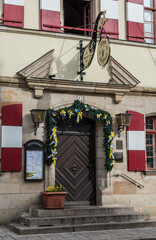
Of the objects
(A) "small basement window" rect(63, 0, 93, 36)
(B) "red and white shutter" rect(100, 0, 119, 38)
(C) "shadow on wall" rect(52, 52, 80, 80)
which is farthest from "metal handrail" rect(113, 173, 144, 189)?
(A) "small basement window" rect(63, 0, 93, 36)

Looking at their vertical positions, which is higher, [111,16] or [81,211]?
[111,16]

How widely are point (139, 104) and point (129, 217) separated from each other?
3246 mm

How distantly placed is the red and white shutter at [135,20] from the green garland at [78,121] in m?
2.44

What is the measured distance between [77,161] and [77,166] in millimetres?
130

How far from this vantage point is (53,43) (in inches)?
396

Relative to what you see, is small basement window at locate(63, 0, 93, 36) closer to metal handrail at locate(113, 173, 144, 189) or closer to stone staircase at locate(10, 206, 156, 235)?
metal handrail at locate(113, 173, 144, 189)

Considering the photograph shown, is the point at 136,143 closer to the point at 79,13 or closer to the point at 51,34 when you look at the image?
the point at 51,34

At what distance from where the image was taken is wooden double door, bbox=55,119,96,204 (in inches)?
396

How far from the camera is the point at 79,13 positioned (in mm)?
12867

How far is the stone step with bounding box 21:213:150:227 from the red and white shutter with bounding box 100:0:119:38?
4.81 metres

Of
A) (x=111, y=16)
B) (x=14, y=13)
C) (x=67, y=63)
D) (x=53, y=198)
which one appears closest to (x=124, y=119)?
(x=67, y=63)

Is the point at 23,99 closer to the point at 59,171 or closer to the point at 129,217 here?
the point at 59,171

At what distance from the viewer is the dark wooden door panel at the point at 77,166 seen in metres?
10.1

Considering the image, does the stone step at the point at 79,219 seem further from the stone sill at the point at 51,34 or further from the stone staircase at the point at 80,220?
the stone sill at the point at 51,34
